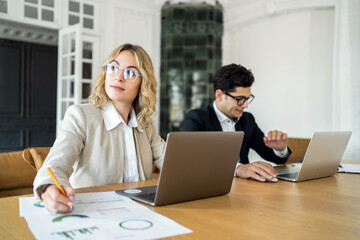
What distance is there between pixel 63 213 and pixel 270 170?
3.12 feet

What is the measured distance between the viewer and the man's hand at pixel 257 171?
4.68 feet

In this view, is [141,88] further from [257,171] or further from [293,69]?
[293,69]

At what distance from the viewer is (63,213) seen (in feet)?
2.71

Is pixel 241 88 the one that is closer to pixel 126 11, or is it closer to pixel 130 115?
pixel 130 115

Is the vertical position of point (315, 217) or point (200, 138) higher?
point (200, 138)

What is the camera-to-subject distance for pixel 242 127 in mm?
2287

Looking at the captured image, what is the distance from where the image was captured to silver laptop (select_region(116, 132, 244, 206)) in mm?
913

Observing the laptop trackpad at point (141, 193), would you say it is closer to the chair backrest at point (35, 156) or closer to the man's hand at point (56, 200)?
the man's hand at point (56, 200)

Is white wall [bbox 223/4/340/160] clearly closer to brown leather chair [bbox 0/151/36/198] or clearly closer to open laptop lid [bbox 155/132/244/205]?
open laptop lid [bbox 155/132/244/205]

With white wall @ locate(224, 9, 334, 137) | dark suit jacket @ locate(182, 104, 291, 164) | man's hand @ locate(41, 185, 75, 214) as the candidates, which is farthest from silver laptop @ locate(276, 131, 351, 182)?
white wall @ locate(224, 9, 334, 137)

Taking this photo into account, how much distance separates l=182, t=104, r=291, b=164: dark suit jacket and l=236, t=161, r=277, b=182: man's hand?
0.51 metres

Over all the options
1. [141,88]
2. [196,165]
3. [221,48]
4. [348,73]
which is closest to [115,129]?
[141,88]

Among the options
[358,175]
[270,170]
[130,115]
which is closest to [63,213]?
[130,115]

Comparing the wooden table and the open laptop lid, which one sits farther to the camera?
the open laptop lid
